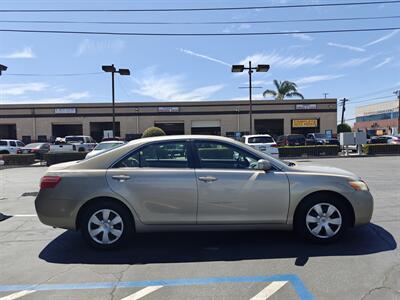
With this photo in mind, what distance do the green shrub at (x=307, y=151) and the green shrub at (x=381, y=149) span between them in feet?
7.74

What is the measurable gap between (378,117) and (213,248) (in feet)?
337

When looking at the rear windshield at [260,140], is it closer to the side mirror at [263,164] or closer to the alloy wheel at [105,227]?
the side mirror at [263,164]

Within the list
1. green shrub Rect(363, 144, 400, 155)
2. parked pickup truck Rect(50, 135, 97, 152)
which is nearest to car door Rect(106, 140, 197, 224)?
parked pickup truck Rect(50, 135, 97, 152)

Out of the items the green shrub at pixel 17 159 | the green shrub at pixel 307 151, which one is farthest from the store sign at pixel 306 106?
the green shrub at pixel 17 159

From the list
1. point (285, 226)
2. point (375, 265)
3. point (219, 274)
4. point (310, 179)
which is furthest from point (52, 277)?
point (375, 265)

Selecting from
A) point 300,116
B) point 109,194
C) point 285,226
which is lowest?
point 285,226

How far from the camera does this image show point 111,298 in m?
3.79

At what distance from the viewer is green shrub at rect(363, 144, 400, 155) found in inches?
1094

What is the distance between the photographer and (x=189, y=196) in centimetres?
508

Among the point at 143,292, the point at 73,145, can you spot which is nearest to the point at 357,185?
the point at 143,292

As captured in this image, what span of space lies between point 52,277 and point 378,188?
9.05 meters

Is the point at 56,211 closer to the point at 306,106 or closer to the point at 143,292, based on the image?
the point at 143,292

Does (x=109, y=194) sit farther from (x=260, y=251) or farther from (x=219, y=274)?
(x=260, y=251)

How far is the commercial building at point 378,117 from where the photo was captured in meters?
86.5
